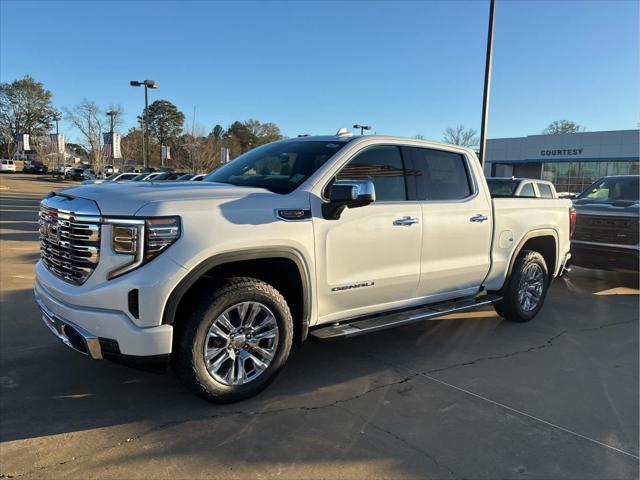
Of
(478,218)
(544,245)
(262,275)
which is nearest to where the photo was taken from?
(262,275)

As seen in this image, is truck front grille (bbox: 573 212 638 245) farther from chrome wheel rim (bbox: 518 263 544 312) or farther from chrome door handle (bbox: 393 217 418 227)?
chrome door handle (bbox: 393 217 418 227)

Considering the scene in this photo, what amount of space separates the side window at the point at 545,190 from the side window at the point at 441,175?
864cm

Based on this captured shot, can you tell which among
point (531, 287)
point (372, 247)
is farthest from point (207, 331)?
point (531, 287)

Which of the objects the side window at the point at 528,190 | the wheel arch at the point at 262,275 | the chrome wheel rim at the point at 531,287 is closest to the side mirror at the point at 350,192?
the wheel arch at the point at 262,275

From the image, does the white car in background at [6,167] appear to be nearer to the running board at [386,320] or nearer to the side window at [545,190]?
the side window at [545,190]

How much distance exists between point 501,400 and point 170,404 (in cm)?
250

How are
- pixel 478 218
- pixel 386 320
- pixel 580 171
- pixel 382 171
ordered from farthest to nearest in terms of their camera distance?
pixel 580 171, pixel 478 218, pixel 382 171, pixel 386 320

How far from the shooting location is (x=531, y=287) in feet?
19.2

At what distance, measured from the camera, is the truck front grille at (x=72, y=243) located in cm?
303

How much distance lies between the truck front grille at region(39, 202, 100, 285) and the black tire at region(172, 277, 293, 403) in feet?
2.40

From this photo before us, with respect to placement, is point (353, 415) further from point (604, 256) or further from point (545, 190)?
point (545, 190)

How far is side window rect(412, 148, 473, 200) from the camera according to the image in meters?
4.54

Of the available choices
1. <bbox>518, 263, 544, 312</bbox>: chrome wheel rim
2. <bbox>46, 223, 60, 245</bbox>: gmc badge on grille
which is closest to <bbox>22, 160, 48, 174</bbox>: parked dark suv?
<bbox>46, 223, 60, 245</bbox>: gmc badge on grille

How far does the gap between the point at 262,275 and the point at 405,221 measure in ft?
4.44
